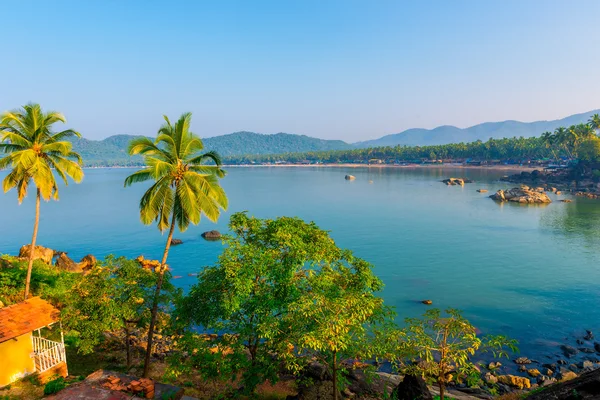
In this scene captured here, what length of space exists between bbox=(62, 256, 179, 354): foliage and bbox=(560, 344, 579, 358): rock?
108ft

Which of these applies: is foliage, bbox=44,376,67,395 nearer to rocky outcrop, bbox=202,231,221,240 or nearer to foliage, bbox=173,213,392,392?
foliage, bbox=173,213,392,392

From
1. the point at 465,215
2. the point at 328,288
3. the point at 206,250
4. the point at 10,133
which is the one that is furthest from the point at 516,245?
the point at 10,133

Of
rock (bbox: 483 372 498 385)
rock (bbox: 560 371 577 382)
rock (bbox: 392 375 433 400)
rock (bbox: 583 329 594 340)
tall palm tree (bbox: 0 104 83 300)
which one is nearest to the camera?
rock (bbox: 392 375 433 400)

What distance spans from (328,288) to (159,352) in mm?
18866

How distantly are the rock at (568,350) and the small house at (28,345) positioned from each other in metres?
38.7

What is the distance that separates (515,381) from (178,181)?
1109 inches

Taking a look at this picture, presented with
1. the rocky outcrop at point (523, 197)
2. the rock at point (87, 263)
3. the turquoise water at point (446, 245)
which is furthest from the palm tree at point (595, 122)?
the rock at point (87, 263)

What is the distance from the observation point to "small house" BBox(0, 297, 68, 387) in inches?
781

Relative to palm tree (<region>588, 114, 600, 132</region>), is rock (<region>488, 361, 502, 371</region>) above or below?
below

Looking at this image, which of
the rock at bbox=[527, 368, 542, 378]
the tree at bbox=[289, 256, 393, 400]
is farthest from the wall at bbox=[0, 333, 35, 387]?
the rock at bbox=[527, 368, 542, 378]

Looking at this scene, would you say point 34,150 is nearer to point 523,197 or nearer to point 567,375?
point 567,375

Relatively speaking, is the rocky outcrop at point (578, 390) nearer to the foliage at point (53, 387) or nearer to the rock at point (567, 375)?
the rock at point (567, 375)

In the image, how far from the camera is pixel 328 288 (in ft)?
61.9

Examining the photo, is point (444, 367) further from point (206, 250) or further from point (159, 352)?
point (206, 250)
